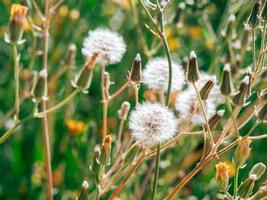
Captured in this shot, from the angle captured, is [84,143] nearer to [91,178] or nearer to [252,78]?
[91,178]

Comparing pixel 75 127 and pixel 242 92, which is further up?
pixel 242 92

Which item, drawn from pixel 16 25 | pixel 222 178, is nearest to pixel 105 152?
pixel 222 178

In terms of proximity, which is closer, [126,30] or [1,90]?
[1,90]

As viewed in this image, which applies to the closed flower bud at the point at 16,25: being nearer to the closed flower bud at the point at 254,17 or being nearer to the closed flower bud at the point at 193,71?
the closed flower bud at the point at 193,71

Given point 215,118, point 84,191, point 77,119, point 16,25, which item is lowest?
point 77,119

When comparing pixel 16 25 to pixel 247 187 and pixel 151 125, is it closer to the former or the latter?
pixel 151 125

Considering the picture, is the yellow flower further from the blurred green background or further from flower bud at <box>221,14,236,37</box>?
flower bud at <box>221,14,236,37</box>

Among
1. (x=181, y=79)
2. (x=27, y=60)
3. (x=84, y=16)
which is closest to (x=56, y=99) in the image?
(x=27, y=60)
